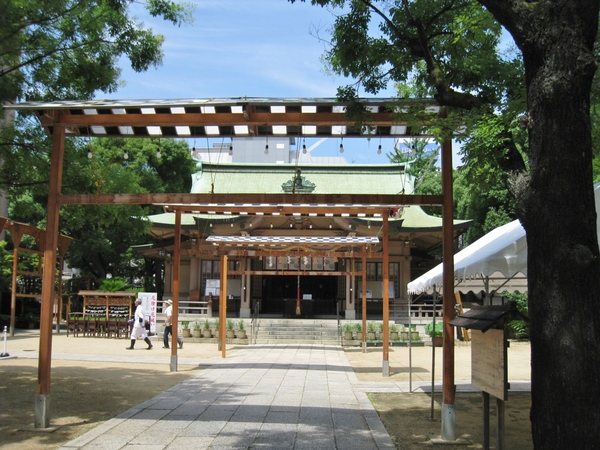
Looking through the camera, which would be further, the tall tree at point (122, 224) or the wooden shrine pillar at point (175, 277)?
the tall tree at point (122, 224)

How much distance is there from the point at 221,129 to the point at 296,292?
21746 millimetres

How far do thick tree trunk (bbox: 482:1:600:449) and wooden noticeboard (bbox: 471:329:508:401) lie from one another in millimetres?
1040

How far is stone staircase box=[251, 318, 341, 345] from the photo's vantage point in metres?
23.7

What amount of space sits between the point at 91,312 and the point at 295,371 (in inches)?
566

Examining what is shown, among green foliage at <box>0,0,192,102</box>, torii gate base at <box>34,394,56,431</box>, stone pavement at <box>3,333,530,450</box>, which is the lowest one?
stone pavement at <box>3,333,530,450</box>

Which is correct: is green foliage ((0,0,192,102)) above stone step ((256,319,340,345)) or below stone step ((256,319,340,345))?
above

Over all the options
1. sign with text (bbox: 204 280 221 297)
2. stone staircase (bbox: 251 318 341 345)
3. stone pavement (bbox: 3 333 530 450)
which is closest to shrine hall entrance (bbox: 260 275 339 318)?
sign with text (bbox: 204 280 221 297)

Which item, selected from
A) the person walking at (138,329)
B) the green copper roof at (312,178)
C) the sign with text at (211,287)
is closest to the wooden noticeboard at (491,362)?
the person walking at (138,329)

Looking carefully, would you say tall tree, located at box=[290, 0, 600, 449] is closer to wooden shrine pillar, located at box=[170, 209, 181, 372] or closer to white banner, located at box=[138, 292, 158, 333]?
wooden shrine pillar, located at box=[170, 209, 181, 372]

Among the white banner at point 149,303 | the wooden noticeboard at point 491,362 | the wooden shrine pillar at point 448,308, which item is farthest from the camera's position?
the white banner at point 149,303

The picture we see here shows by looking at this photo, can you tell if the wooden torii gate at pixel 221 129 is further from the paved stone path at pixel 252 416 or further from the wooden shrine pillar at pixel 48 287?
the paved stone path at pixel 252 416

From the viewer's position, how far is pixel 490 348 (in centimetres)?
600

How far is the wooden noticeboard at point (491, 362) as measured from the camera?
18.2 feet

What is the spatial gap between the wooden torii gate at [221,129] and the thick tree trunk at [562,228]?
2921 millimetres
